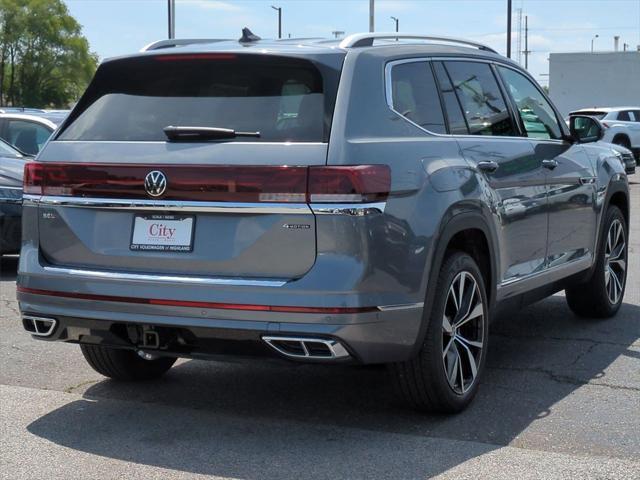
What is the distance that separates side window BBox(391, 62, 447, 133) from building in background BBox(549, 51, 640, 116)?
5855cm

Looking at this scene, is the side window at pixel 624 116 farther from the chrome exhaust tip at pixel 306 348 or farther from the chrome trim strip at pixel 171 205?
the chrome exhaust tip at pixel 306 348

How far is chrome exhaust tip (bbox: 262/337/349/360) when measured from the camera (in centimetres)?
469

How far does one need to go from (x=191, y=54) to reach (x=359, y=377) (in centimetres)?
210

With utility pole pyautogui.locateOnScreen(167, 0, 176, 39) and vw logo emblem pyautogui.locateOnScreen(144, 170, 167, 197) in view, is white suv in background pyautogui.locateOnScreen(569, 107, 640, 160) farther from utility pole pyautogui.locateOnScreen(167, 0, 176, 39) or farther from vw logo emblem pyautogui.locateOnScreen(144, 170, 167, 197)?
vw logo emblem pyautogui.locateOnScreen(144, 170, 167, 197)

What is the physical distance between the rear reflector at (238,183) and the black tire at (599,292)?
3.40 metres

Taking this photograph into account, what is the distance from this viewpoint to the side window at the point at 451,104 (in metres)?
5.71

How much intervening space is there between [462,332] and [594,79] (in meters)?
61.5

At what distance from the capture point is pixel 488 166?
18.9ft

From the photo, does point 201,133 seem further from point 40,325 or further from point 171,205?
point 40,325

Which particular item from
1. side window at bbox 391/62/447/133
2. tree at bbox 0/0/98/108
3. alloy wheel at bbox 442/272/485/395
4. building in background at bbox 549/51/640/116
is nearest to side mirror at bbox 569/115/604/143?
side window at bbox 391/62/447/133

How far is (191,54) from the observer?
17.1 ft

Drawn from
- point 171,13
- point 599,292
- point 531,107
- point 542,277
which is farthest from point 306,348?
point 171,13

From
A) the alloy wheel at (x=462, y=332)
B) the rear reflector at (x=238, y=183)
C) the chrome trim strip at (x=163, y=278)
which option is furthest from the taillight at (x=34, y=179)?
the alloy wheel at (x=462, y=332)

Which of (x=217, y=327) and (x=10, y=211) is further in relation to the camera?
(x=10, y=211)
